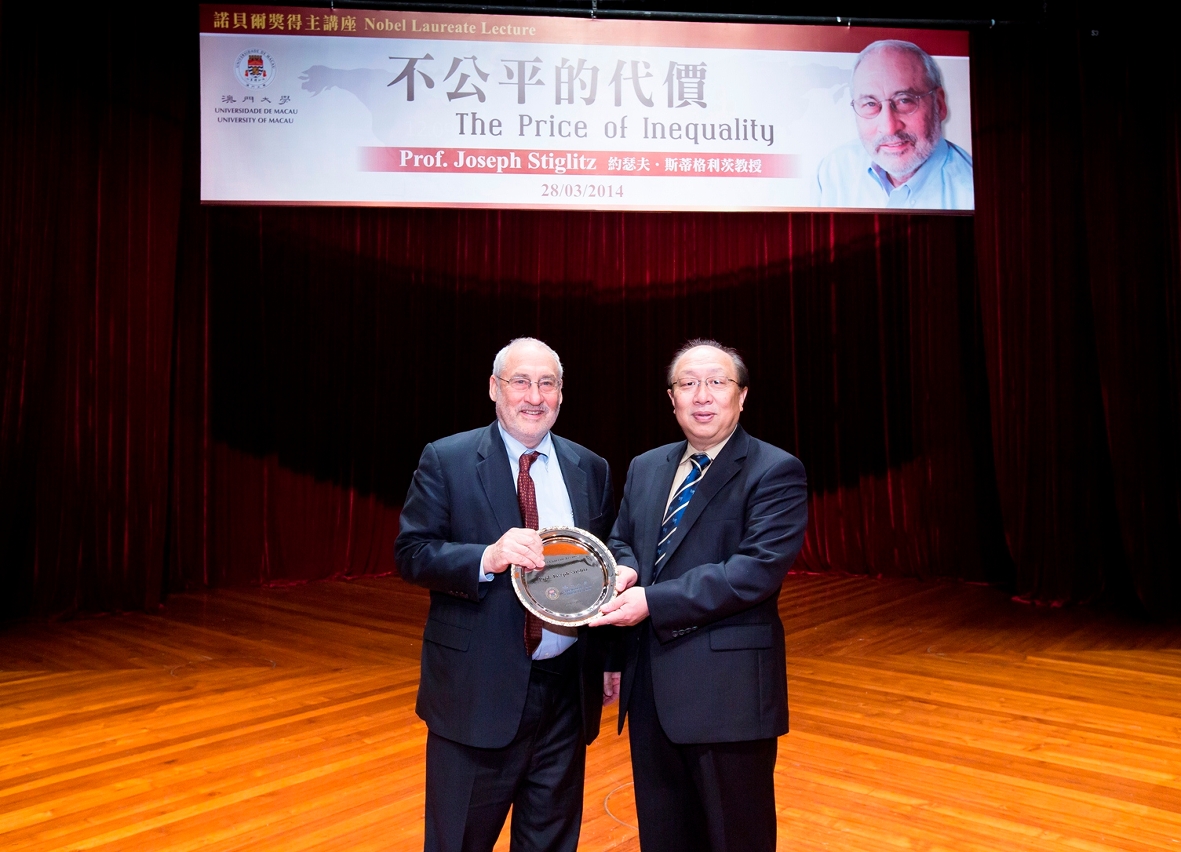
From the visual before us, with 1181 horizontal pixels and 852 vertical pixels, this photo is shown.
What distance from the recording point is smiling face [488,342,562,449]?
183 cm

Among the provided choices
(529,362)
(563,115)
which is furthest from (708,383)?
(563,115)

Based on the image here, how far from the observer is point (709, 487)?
1772mm

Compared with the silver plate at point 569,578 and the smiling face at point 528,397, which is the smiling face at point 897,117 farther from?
the silver plate at point 569,578

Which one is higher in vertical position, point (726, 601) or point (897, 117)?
point (897, 117)

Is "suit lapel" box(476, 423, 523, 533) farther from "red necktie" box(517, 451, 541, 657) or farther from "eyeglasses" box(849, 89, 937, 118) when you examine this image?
"eyeglasses" box(849, 89, 937, 118)

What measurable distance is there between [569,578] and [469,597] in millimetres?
202

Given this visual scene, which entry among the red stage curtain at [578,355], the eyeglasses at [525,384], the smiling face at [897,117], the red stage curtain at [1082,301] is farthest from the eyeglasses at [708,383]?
the red stage curtain at [578,355]

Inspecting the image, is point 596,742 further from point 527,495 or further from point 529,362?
point 529,362

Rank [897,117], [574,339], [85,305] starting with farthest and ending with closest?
[574,339] → [85,305] → [897,117]

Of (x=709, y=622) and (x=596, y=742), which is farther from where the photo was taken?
(x=596, y=742)

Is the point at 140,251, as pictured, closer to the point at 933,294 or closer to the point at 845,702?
the point at 845,702

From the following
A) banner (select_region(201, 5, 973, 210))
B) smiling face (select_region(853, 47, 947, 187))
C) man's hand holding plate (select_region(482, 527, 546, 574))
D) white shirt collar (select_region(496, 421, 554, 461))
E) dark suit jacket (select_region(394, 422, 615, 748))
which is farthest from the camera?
smiling face (select_region(853, 47, 947, 187))

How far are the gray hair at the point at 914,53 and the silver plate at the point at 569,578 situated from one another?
4.22m

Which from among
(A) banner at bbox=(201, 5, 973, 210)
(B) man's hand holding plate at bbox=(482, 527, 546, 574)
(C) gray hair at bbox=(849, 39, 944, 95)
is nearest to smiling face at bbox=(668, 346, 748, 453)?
(B) man's hand holding plate at bbox=(482, 527, 546, 574)
